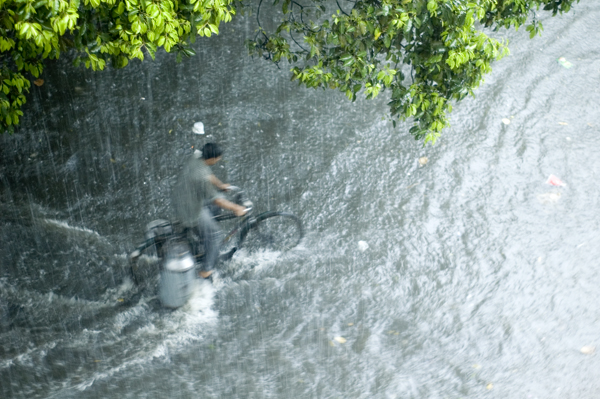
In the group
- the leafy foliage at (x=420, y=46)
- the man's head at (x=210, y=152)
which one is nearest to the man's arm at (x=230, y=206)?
the man's head at (x=210, y=152)

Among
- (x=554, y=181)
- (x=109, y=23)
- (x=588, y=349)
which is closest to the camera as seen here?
(x=109, y=23)

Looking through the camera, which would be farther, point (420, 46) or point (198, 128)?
point (198, 128)

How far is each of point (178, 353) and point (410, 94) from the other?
2960mm

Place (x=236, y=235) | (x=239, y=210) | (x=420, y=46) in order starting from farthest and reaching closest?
1. (x=236, y=235)
2. (x=239, y=210)
3. (x=420, y=46)

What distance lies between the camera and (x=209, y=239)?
4.77 m

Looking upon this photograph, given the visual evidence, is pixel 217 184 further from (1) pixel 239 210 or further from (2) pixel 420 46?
(2) pixel 420 46

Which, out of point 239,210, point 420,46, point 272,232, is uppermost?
point 420,46

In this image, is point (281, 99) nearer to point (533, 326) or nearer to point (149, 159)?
point (149, 159)

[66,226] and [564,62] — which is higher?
[564,62]

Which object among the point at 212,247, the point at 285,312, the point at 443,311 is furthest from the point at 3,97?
the point at 443,311

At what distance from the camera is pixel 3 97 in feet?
12.8

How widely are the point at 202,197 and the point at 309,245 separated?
5.21 ft

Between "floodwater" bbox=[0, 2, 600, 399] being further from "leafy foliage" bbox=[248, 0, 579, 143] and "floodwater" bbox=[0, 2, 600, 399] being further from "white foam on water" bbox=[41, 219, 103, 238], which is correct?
"leafy foliage" bbox=[248, 0, 579, 143]

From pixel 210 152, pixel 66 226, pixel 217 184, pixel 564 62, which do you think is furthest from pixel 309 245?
pixel 564 62
